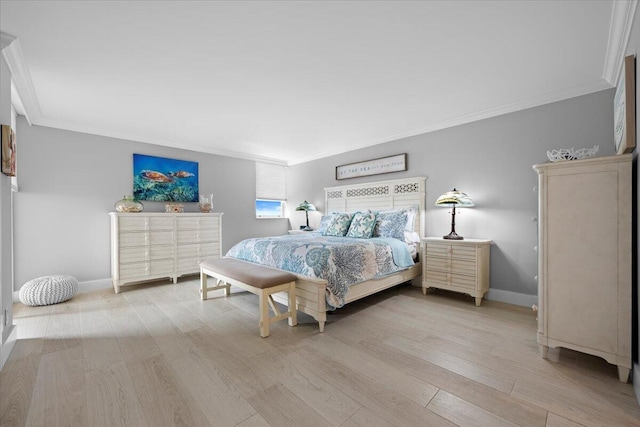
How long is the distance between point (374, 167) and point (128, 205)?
4.05 m

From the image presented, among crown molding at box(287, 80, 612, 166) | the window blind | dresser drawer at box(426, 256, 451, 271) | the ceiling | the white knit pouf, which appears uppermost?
the ceiling

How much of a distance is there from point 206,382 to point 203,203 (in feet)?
12.5

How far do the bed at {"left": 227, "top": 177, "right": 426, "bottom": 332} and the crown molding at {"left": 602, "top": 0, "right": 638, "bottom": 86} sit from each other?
2146mm

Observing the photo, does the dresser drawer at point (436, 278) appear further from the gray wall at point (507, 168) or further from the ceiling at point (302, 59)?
the ceiling at point (302, 59)

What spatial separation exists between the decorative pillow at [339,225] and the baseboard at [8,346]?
11.5ft

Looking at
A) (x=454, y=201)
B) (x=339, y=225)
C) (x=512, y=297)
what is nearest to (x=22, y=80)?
(x=339, y=225)

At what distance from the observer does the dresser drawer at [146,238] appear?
393 centimetres

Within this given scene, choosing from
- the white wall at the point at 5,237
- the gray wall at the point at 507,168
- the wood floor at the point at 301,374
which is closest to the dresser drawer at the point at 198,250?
the wood floor at the point at 301,374

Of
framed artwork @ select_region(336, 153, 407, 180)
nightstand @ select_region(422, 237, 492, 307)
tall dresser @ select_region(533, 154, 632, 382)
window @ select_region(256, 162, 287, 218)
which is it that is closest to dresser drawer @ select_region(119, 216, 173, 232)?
window @ select_region(256, 162, 287, 218)

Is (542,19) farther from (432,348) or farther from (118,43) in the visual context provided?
(118,43)

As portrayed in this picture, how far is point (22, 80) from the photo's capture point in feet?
8.55

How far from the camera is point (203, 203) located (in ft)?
16.4

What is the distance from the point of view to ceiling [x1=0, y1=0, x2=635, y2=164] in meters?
1.81

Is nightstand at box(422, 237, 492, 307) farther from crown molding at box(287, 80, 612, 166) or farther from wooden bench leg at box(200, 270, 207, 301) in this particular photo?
wooden bench leg at box(200, 270, 207, 301)
